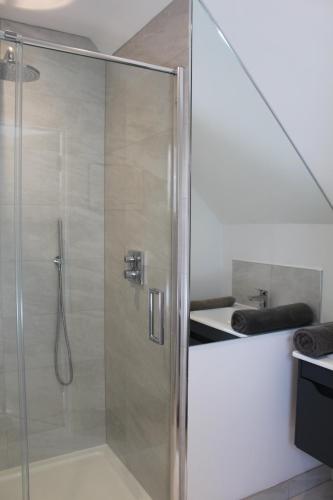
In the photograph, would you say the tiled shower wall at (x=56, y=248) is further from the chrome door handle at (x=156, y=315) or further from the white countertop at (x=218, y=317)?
the white countertop at (x=218, y=317)

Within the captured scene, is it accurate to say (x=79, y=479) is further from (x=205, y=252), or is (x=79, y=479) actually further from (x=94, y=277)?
(x=205, y=252)

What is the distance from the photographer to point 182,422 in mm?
1681

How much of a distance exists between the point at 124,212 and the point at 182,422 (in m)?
1.02

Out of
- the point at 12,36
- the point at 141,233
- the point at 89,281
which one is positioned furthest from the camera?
the point at 89,281

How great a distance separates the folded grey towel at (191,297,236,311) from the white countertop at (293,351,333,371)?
37 centimetres

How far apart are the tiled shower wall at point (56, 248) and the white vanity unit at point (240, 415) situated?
0.69 m

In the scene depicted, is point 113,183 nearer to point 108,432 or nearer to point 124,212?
point 124,212

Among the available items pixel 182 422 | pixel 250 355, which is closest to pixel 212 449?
pixel 182 422

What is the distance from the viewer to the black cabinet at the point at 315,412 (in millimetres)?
1681

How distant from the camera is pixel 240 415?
181 centimetres

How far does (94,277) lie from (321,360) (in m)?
1.19

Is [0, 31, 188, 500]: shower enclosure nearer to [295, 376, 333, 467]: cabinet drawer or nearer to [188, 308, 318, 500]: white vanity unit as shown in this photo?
[188, 308, 318, 500]: white vanity unit

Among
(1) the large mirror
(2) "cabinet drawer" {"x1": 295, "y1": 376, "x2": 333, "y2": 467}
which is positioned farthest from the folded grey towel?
(2) "cabinet drawer" {"x1": 295, "y1": 376, "x2": 333, "y2": 467}

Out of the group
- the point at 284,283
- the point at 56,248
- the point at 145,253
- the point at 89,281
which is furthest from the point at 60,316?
the point at 284,283
